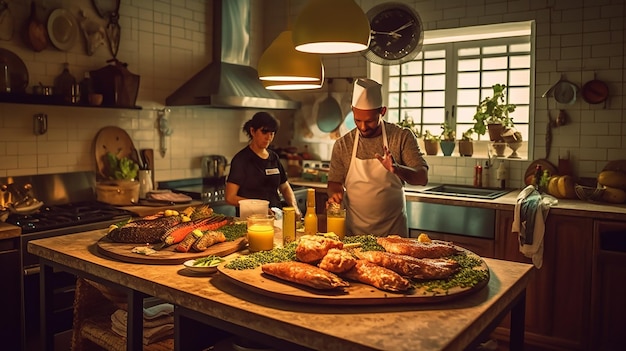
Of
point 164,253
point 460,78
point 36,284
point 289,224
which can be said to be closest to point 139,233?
point 164,253

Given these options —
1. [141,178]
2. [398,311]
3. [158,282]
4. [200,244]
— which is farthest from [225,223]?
[141,178]

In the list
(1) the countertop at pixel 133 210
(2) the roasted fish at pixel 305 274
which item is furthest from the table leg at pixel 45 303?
(2) the roasted fish at pixel 305 274

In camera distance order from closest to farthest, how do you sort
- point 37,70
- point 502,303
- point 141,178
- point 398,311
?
point 398,311, point 502,303, point 37,70, point 141,178

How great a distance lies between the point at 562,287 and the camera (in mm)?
3906

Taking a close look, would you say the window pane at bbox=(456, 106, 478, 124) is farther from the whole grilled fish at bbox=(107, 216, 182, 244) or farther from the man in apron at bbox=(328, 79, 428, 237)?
the whole grilled fish at bbox=(107, 216, 182, 244)

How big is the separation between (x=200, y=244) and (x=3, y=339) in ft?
5.65

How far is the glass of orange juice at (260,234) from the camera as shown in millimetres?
2467

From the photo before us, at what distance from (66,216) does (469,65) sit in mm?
3823

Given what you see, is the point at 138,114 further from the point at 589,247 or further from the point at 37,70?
the point at 589,247

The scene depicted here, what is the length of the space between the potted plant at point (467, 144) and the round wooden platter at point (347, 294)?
3209 mm

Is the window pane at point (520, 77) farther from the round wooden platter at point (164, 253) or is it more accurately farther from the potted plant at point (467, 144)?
the round wooden platter at point (164, 253)

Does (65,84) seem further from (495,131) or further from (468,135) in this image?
(495,131)

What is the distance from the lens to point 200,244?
2465mm

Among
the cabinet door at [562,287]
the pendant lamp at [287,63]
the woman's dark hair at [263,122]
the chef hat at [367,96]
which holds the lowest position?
the cabinet door at [562,287]
